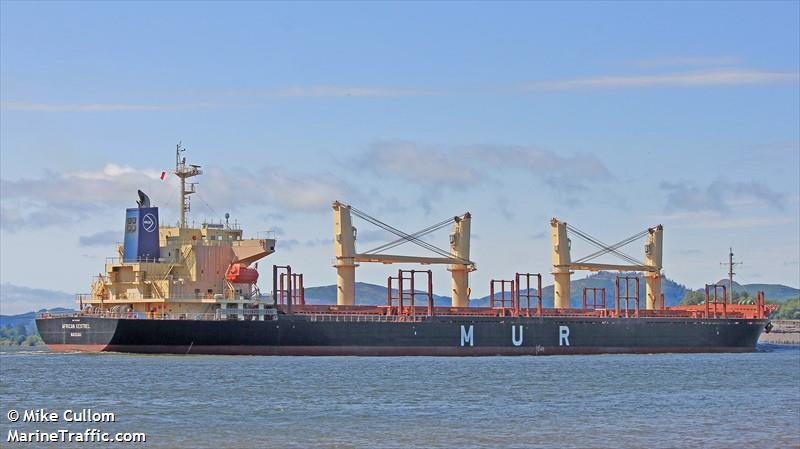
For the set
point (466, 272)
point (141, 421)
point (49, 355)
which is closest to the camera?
point (141, 421)

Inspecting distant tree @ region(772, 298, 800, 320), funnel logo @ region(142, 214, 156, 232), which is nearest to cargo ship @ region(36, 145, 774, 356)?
funnel logo @ region(142, 214, 156, 232)

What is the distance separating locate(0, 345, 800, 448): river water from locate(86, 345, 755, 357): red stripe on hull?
1179 mm

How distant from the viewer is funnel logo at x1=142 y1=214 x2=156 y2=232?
55.8 meters

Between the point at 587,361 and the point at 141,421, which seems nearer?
the point at 141,421

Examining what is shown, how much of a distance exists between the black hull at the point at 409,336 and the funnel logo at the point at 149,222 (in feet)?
16.5

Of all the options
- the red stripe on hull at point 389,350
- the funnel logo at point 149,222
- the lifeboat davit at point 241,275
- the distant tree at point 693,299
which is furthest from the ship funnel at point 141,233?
the distant tree at point 693,299

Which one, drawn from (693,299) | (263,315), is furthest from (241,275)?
(693,299)

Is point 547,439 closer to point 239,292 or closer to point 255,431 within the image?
point 255,431

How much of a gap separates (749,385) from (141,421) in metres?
22.6

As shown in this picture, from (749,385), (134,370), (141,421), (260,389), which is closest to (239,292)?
(134,370)

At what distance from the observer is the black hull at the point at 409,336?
173 feet

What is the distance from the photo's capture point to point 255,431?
2703 cm

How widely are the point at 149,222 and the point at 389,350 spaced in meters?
12.6

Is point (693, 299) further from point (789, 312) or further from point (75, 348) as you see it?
point (75, 348)
